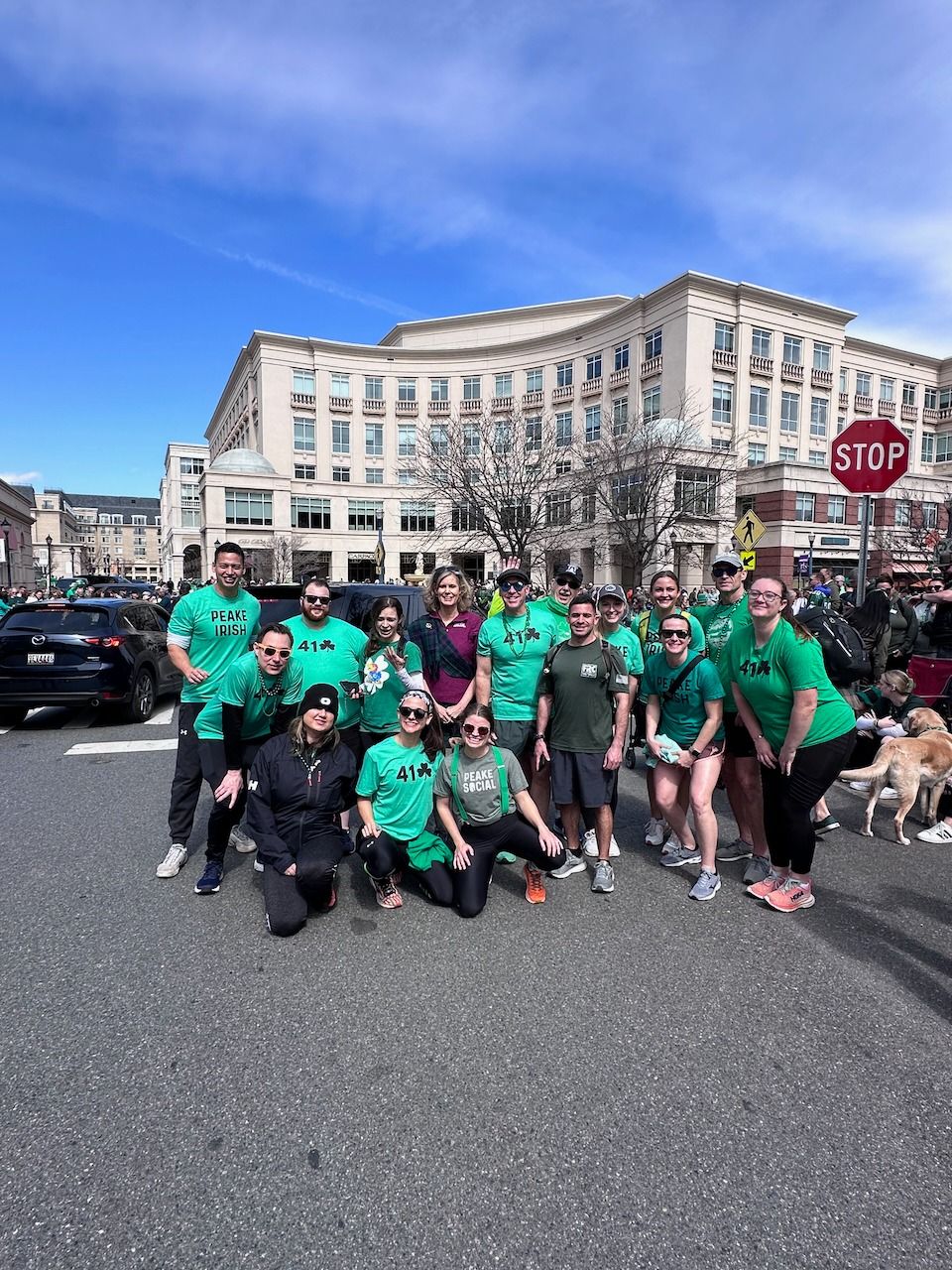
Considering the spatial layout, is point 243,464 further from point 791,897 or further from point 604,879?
point 791,897

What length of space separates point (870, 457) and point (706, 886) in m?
4.87

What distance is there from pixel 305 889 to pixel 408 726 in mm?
1083

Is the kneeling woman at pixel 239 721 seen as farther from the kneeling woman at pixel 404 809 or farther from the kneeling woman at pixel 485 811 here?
the kneeling woman at pixel 485 811

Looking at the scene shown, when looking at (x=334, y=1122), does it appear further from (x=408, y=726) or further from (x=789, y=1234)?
(x=408, y=726)

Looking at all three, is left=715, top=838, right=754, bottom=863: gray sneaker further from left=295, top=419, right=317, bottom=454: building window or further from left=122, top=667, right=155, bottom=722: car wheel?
left=295, top=419, right=317, bottom=454: building window

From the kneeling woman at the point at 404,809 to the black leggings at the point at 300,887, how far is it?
247 millimetres

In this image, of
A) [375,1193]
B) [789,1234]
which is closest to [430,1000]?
[375,1193]

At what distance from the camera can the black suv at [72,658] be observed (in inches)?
345

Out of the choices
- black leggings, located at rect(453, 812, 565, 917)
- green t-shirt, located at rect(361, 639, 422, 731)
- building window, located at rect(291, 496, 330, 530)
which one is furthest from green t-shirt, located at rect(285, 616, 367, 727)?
building window, located at rect(291, 496, 330, 530)

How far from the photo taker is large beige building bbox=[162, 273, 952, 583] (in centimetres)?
4391

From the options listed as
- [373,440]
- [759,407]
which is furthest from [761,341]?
[373,440]

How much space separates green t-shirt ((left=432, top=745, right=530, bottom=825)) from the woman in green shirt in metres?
1.52

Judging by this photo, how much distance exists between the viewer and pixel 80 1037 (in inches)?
108

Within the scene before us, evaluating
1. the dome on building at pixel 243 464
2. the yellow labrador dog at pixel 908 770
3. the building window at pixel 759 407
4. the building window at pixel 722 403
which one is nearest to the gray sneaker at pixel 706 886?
the yellow labrador dog at pixel 908 770
